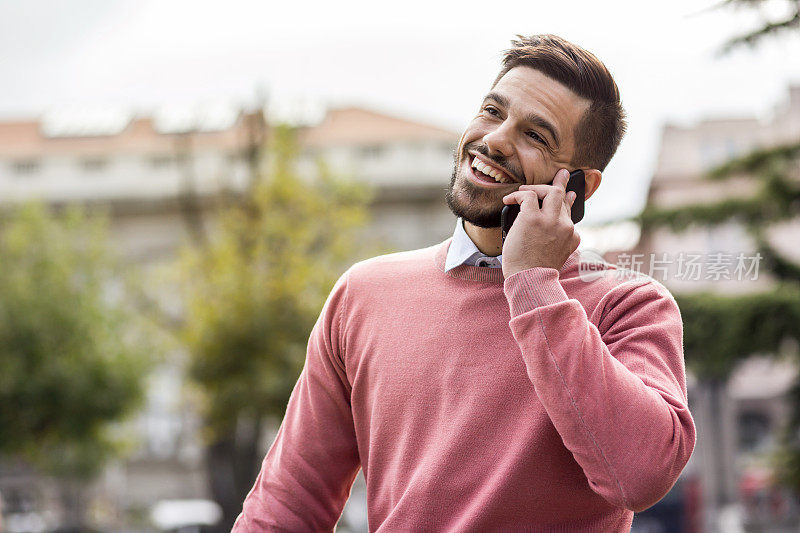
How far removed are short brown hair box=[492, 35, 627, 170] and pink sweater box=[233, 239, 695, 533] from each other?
212mm

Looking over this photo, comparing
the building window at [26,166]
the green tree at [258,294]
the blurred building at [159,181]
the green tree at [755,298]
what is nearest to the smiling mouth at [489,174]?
Result: the green tree at [755,298]

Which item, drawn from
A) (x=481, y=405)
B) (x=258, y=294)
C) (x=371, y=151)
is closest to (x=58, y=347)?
(x=258, y=294)

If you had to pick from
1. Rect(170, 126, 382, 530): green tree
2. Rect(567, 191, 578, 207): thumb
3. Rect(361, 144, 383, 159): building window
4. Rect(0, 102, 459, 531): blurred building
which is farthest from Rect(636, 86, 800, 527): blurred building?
Rect(361, 144, 383, 159): building window

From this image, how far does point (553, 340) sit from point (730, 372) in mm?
7084

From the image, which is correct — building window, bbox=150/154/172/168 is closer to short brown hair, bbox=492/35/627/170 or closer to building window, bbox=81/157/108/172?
building window, bbox=81/157/108/172

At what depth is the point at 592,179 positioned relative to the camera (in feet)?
6.07

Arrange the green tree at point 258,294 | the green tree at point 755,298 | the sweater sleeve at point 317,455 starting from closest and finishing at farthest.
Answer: the sweater sleeve at point 317,455 < the green tree at point 755,298 < the green tree at point 258,294

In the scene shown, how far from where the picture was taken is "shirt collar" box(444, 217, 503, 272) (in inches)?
73.5

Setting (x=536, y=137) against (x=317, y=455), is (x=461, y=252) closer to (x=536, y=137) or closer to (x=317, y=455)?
(x=536, y=137)

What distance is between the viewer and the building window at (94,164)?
34.5m

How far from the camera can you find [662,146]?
2395cm

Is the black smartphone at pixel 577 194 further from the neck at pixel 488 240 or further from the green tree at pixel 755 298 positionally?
the green tree at pixel 755 298

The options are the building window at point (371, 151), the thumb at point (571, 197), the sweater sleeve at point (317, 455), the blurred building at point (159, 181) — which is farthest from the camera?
the building window at point (371, 151)

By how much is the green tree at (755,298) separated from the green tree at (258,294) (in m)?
7.09
